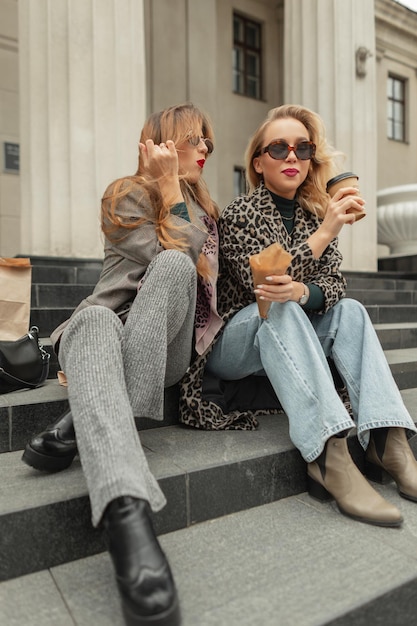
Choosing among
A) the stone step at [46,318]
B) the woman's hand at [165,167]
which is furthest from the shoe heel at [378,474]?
the stone step at [46,318]

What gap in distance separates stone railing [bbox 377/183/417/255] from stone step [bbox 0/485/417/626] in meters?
6.21

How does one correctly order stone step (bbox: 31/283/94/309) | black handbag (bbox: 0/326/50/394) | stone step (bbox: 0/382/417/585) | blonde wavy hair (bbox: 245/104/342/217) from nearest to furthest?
stone step (bbox: 0/382/417/585)
black handbag (bbox: 0/326/50/394)
blonde wavy hair (bbox: 245/104/342/217)
stone step (bbox: 31/283/94/309)

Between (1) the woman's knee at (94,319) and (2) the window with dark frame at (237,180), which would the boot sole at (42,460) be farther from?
(2) the window with dark frame at (237,180)

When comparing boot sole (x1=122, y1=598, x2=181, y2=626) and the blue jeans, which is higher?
the blue jeans

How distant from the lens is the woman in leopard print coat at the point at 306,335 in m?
1.68

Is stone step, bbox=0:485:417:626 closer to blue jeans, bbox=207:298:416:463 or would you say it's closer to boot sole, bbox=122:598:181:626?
boot sole, bbox=122:598:181:626

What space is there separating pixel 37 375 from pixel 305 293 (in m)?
1.18

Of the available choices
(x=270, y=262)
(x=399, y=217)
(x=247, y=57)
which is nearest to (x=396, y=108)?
(x=247, y=57)

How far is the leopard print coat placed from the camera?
2.00 meters

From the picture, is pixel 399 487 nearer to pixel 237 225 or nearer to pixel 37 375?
pixel 237 225

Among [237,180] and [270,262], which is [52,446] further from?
[237,180]

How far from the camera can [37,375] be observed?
213 cm

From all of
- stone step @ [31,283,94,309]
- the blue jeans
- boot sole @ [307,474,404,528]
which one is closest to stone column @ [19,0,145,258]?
stone step @ [31,283,94,309]

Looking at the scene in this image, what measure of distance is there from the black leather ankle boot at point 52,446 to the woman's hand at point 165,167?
2.84 ft
